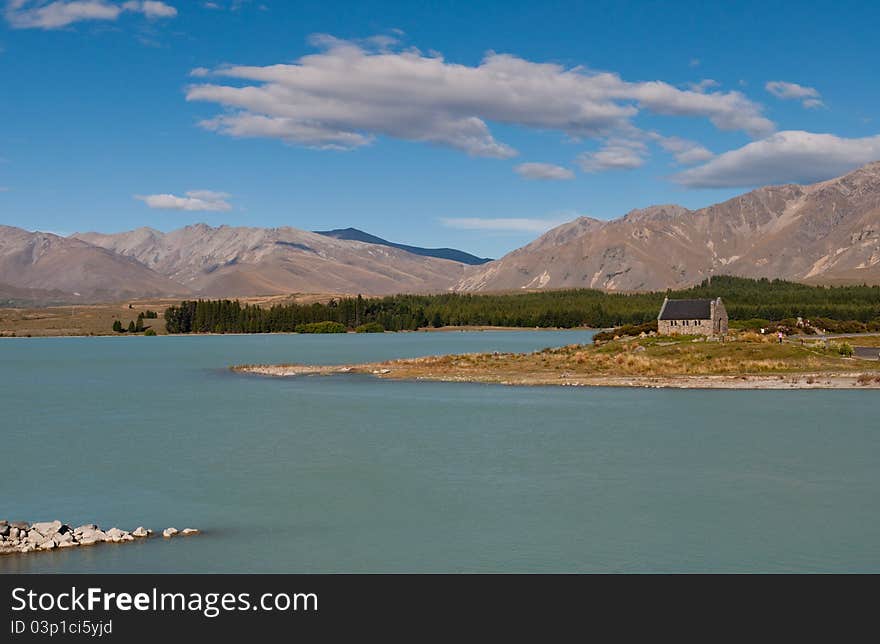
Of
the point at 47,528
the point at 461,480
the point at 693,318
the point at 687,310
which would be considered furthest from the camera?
the point at 687,310

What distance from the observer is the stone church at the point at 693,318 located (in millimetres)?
79438

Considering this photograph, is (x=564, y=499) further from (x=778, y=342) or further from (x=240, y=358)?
(x=240, y=358)

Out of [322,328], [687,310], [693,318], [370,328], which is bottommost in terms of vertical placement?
[322,328]

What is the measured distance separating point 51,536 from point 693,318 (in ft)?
226

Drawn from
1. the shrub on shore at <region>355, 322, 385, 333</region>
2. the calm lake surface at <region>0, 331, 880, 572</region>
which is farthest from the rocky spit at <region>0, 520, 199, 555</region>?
the shrub on shore at <region>355, 322, 385, 333</region>

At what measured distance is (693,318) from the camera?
8019 centimetres

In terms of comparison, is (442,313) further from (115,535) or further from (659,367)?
(115,535)

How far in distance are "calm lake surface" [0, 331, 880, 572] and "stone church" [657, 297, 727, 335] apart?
101 ft

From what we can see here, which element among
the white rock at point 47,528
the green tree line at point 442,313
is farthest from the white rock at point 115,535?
the green tree line at point 442,313

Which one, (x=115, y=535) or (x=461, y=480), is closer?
(x=115, y=535)

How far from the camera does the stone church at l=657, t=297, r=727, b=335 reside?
79438mm

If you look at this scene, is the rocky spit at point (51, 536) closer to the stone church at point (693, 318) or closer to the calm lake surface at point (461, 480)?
the calm lake surface at point (461, 480)

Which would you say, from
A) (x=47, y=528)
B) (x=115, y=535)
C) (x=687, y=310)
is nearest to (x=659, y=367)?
(x=687, y=310)

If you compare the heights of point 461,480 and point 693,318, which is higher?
point 693,318
